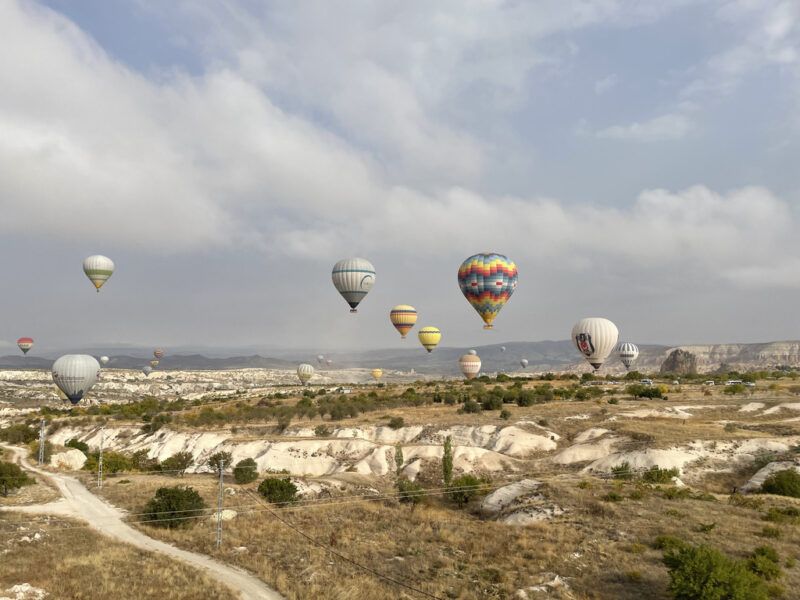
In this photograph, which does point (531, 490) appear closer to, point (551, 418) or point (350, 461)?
point (350, 461)

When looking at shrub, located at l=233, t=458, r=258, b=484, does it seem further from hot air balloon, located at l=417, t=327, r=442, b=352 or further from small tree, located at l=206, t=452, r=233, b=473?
hot air balloon, located at l=417, t=327, r=442, b=352

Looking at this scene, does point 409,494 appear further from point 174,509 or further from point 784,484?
point 784,484

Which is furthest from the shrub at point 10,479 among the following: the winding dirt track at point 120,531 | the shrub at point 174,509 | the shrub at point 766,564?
the shrub at point 766,564

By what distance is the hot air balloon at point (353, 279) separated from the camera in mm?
83438

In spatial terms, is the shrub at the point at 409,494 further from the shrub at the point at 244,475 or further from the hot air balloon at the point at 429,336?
the hot air balloon at the point at 429,336

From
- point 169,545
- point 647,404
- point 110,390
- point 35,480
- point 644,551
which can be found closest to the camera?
point 644,551

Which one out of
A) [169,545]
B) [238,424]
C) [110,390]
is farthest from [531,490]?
[110,390]

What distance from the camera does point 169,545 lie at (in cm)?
3070

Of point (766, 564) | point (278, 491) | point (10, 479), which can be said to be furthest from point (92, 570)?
point (766, 564)

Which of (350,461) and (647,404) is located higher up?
(647,404)

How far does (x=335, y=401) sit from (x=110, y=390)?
14045 centimetres

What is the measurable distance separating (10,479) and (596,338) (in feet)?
247

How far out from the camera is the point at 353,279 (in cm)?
8331

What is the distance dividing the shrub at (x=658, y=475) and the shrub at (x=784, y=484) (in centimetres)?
600
